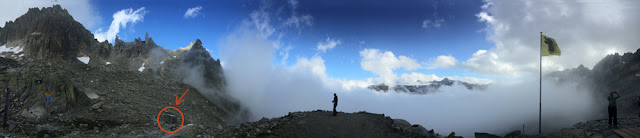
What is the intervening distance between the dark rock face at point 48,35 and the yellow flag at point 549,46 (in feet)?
238

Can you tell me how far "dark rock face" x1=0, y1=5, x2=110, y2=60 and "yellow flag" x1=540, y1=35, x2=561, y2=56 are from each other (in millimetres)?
72641

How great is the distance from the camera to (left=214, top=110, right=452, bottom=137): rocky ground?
19.3 meters

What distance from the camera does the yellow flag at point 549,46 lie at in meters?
24.0

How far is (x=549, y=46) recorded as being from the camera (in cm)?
2408

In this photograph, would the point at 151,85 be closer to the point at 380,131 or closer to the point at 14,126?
the point at 14,126

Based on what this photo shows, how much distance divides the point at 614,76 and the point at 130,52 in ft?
429

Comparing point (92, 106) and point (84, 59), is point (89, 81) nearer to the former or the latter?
point (92, 106)

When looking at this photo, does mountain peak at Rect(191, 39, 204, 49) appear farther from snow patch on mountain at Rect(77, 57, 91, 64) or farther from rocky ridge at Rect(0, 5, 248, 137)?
snow patch on mountain at Rect(77, 57, 91, 64)

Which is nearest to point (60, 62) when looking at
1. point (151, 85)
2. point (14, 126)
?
point (151, 85)

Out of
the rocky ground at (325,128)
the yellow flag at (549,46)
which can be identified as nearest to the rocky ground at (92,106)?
the rocky ground at (325,128)

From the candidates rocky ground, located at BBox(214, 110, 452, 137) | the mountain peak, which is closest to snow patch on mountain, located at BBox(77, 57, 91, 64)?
the mountain peak

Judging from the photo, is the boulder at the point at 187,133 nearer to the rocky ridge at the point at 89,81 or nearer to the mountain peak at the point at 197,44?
the rocky ridge at the point at 89,81

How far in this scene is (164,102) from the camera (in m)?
47.0

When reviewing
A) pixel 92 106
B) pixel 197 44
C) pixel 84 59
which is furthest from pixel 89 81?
pixel 197 44
